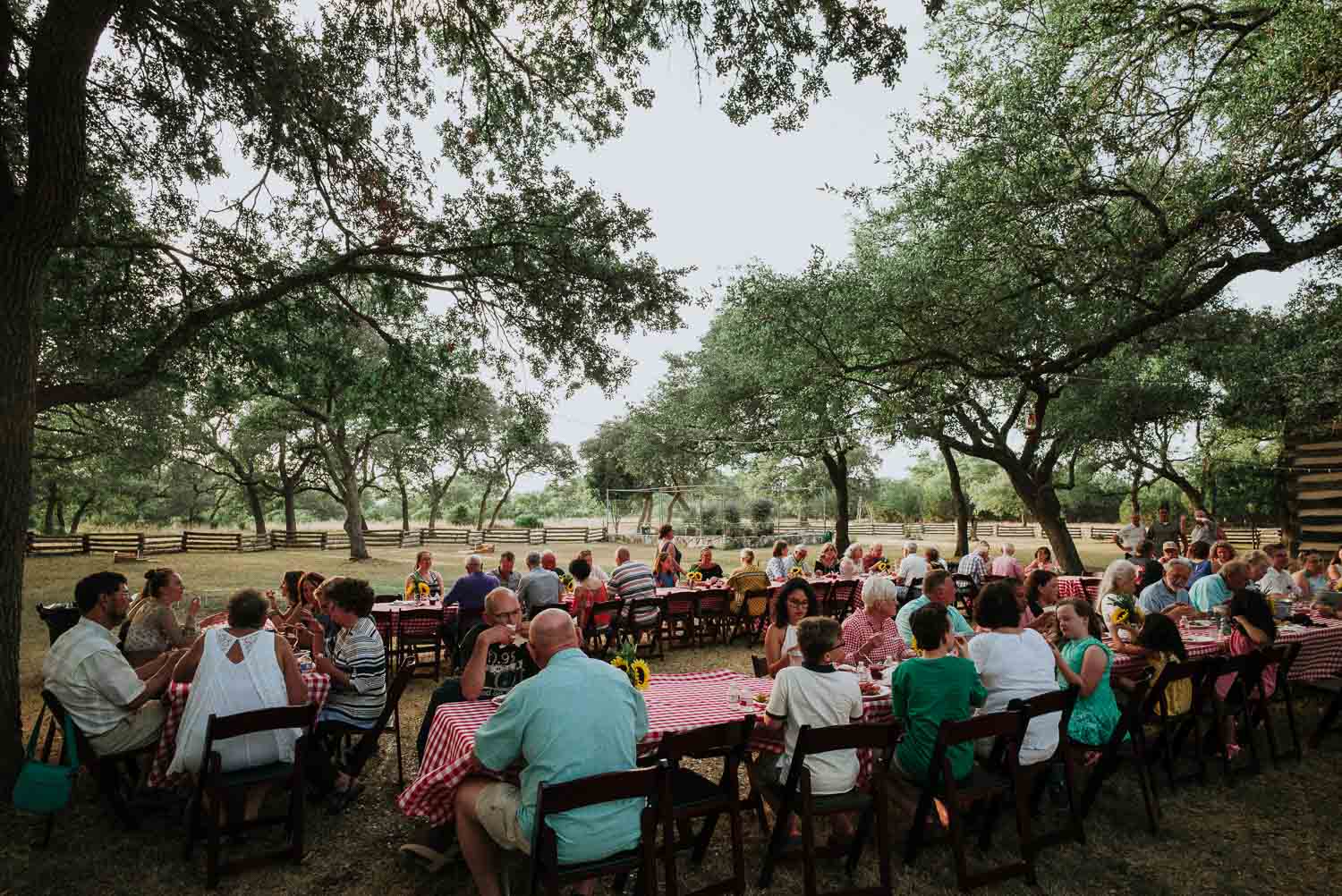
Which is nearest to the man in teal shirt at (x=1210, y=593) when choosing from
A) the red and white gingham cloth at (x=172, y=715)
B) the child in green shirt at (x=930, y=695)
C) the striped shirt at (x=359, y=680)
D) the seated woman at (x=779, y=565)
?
the child in green shirt at (x=930, y=695)

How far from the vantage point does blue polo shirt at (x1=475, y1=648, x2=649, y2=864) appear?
2.87 m

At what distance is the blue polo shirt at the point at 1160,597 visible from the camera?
700 centimetres

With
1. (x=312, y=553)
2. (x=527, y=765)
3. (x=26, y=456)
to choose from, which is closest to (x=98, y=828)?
(x=26, y=456)

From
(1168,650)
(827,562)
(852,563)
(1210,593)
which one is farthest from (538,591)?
(1210,593)

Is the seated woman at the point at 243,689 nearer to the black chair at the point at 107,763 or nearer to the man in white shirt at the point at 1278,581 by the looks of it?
the black chair at the point at 107,763

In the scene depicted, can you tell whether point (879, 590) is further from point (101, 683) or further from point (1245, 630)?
point (101, 683)

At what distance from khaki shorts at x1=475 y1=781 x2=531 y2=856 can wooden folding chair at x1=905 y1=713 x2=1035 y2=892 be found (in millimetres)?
1940

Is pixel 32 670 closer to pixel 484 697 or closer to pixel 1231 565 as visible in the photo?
pixel 484 697

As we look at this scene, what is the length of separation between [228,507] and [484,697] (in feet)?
163

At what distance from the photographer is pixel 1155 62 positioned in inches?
305

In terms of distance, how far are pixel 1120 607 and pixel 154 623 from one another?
23.8 ft

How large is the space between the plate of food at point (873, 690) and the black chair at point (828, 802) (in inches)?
25.0

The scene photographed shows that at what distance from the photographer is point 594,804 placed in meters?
2.83

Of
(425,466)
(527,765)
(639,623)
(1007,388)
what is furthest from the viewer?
(425,466)
